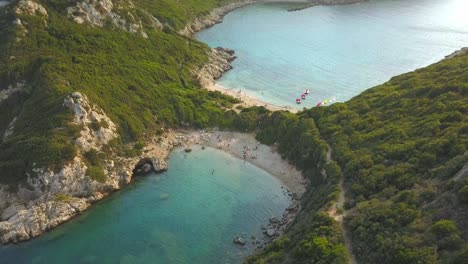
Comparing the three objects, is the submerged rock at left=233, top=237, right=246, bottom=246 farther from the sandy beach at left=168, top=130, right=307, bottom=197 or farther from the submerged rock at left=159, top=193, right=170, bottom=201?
the submerged rock at left=159, top=193, right=170, bottom=201

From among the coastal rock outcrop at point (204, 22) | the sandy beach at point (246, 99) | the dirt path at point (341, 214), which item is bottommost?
the sandy beach at point (246, 99)

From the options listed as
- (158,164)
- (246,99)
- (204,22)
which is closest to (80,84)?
(158,164)

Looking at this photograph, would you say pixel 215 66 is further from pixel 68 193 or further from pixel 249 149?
pixel 68 193

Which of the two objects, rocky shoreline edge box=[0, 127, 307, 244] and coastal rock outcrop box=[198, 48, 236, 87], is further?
coastal rock outcrop box=[198, 48, 236, 87]

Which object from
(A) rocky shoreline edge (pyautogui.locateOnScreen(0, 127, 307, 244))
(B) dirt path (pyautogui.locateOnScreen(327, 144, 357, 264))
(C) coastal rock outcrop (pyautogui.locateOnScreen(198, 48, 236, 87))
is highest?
(C) coastal rock outcrop (pyautogui.locateOnScreen(198, 48, 236, 87))

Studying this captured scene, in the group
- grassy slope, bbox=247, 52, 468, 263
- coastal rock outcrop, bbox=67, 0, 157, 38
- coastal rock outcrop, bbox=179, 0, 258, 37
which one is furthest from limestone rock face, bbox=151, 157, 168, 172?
coastal rock outcrop, bbox=179, 0, 258, 37

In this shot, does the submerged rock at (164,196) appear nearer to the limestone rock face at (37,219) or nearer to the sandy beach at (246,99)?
the limestone rock face at (37,219)

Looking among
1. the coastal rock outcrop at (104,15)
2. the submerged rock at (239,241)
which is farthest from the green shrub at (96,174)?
the coastal rock outcrop at (104,15)
